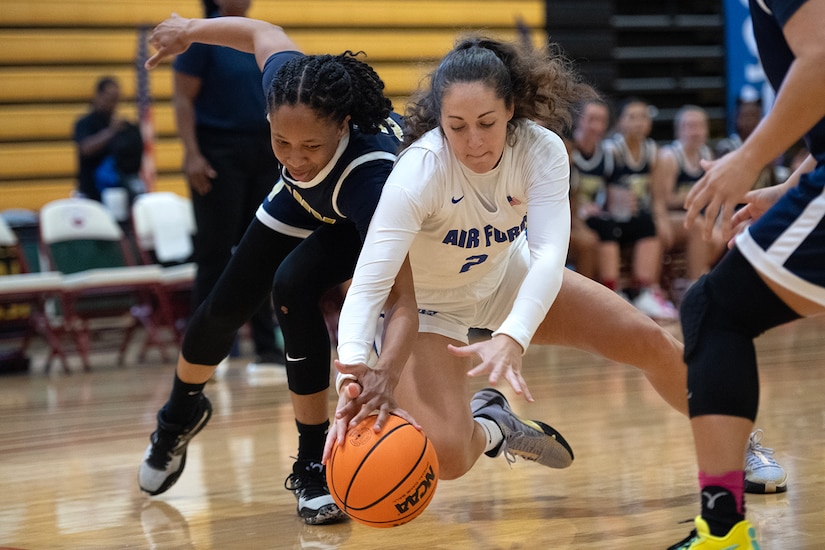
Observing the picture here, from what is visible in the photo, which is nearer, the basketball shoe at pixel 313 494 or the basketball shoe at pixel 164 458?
the basketball shoe at pixel 313 494

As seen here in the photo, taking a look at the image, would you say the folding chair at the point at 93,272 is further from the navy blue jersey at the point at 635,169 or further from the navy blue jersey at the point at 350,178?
the navy blue jersey at the point at 350,178

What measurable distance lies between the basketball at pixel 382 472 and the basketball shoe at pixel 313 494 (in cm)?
38

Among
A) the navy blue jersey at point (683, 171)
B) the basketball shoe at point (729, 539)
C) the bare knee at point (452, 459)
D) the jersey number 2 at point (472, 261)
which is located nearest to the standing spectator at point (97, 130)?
the navy blue jersey at point (683, 171)

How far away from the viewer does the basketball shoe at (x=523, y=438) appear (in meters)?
2.91

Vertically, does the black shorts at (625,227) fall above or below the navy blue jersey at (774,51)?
below

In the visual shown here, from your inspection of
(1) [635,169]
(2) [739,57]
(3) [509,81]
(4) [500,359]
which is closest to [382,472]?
(4) [500,359]

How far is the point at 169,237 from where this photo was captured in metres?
7.17

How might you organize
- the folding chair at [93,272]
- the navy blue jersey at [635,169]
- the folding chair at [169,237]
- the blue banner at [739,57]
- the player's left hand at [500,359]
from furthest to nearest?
the blue banner at [739,57], the navy blue jersey at [635,169], the folding chair at [169,237], the folding chair at [93,272], the player's left hand at [500,359]

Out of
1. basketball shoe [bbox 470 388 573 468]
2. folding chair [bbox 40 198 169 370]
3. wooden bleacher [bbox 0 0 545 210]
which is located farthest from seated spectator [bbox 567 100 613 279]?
basketball shoe [bbox 470 388 573 468]

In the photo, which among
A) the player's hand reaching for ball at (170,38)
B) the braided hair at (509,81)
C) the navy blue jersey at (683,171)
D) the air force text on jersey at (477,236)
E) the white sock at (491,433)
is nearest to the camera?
the braided hair at (509,81)

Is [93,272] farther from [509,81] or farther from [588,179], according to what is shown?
[509,81]

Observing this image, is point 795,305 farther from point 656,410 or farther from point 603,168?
point 603,168

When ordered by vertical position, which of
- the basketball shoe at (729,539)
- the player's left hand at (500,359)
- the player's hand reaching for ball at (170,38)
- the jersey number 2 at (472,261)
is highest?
the player's hand reaching for ball at (170,38)

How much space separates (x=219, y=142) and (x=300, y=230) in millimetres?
2753
